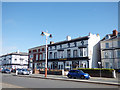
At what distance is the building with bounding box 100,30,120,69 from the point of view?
3803 centimetres

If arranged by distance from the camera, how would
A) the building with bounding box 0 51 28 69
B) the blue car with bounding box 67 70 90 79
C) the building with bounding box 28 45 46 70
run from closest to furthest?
the blue car with bounding box 67 70 90 79
the building with bounding box 28 45 46 70
the building with bounding box 0 51 28 69

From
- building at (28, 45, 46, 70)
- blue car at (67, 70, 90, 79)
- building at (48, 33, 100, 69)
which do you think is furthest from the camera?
building at (28, 45, 46, 70)

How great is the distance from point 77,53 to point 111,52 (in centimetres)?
940

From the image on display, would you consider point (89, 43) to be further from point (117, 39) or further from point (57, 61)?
point (57, 61)

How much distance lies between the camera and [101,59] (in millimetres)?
40719

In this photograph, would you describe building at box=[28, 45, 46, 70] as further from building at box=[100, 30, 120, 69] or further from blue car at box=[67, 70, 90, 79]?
blue car at box=[67, 70, 90, 79]

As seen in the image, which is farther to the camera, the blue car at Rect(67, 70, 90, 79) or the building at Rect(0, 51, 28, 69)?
the building at Rect(0, 51, 28, 69)

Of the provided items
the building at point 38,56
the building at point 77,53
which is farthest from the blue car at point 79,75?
the building at point 38,56

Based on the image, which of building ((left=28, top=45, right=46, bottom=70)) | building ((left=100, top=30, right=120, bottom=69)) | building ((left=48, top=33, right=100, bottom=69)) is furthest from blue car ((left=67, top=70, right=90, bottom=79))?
building ((left=28, top=45, right=46, bottom=70))

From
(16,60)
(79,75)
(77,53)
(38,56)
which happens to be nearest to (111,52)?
(77,53)

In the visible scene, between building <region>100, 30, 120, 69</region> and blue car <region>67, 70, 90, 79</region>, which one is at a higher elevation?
building <region>100, 30, 120, 69</region>

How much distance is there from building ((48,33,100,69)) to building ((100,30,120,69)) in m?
2.71

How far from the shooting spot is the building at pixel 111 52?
38031mm

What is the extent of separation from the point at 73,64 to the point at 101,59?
8236 millimetres
